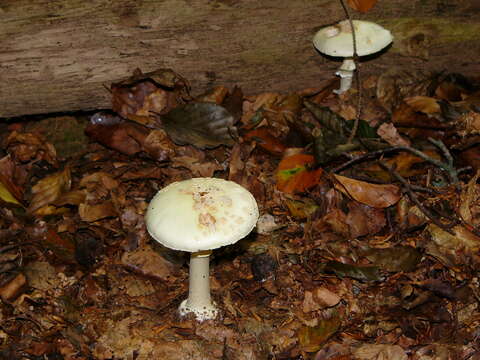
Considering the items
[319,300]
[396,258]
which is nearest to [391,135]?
[396,258]

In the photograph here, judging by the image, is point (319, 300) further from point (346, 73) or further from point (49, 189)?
point (49, 189)

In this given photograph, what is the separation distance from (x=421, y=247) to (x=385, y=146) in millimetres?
863

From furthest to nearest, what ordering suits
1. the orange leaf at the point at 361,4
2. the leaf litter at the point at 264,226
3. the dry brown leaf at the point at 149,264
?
1. the orange leaf at the point at 361,4
2. the dry brown leaf at the point at 149,264
3. the leaf litter at the point at 264,226

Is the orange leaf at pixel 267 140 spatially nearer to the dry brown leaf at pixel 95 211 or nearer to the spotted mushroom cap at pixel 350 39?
the spotted mushroom cap at pixel 350 39

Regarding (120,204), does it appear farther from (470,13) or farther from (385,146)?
(470,13)

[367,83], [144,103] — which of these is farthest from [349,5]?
[144,103]

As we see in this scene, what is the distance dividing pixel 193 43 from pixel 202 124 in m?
0.61

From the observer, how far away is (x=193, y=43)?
3.97m

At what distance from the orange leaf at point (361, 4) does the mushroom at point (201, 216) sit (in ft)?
6.34

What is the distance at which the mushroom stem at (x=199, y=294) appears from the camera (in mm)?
3082

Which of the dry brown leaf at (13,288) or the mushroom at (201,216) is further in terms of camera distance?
the dry brown leaf at (13,288)

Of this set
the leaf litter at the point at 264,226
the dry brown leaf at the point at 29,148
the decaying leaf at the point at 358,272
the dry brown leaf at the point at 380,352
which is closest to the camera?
the dry brown leaf at the point at 380,352

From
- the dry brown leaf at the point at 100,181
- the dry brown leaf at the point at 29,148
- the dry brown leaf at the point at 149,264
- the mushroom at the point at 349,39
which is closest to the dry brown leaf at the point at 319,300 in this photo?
the dry brown leaf at the point at 149,264

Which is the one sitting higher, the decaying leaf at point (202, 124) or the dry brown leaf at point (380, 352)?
the decaying leaf at point (202, 124)
